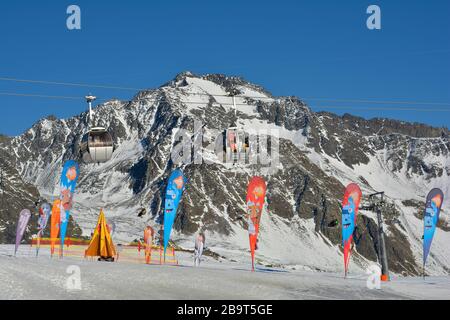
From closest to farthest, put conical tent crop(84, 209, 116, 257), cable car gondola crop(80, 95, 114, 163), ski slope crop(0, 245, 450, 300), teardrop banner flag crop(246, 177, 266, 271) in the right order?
A: 1. ski slope crop(0, 245, 450, 300)
2. cable car gondola crop(80, 95, 114, 163)
3. conical tent crop(84, 209, 116, 257)
4. teardrop banner flag crop(246, 177, 266, 271)

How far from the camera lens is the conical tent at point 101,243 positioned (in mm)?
39469

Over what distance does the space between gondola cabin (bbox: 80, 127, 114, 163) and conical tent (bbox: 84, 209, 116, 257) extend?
11.4 ft

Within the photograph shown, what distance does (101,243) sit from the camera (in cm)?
4012

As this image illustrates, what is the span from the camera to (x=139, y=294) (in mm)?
24484

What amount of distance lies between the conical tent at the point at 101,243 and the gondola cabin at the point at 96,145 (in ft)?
11.4

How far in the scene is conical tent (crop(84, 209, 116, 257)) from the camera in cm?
3947

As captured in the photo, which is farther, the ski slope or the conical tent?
the conical tent

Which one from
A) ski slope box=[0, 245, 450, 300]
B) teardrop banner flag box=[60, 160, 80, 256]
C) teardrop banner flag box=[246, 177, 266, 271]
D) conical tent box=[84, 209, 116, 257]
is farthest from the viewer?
teardrop banner flag box=[60, 160, 80, 256]

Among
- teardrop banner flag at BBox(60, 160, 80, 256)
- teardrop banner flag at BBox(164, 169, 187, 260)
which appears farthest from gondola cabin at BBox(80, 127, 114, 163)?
teardrop banner flag at BBox(60, 160, 80, 256)

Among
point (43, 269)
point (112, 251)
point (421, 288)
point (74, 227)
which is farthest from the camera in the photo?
Result: point (74, 227)

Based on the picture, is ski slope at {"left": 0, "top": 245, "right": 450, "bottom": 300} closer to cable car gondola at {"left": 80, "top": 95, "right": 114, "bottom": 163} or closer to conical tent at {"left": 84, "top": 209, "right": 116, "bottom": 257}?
conical tent at {"left": 84, "top": 209, "right": 116, "bottom": 257}
